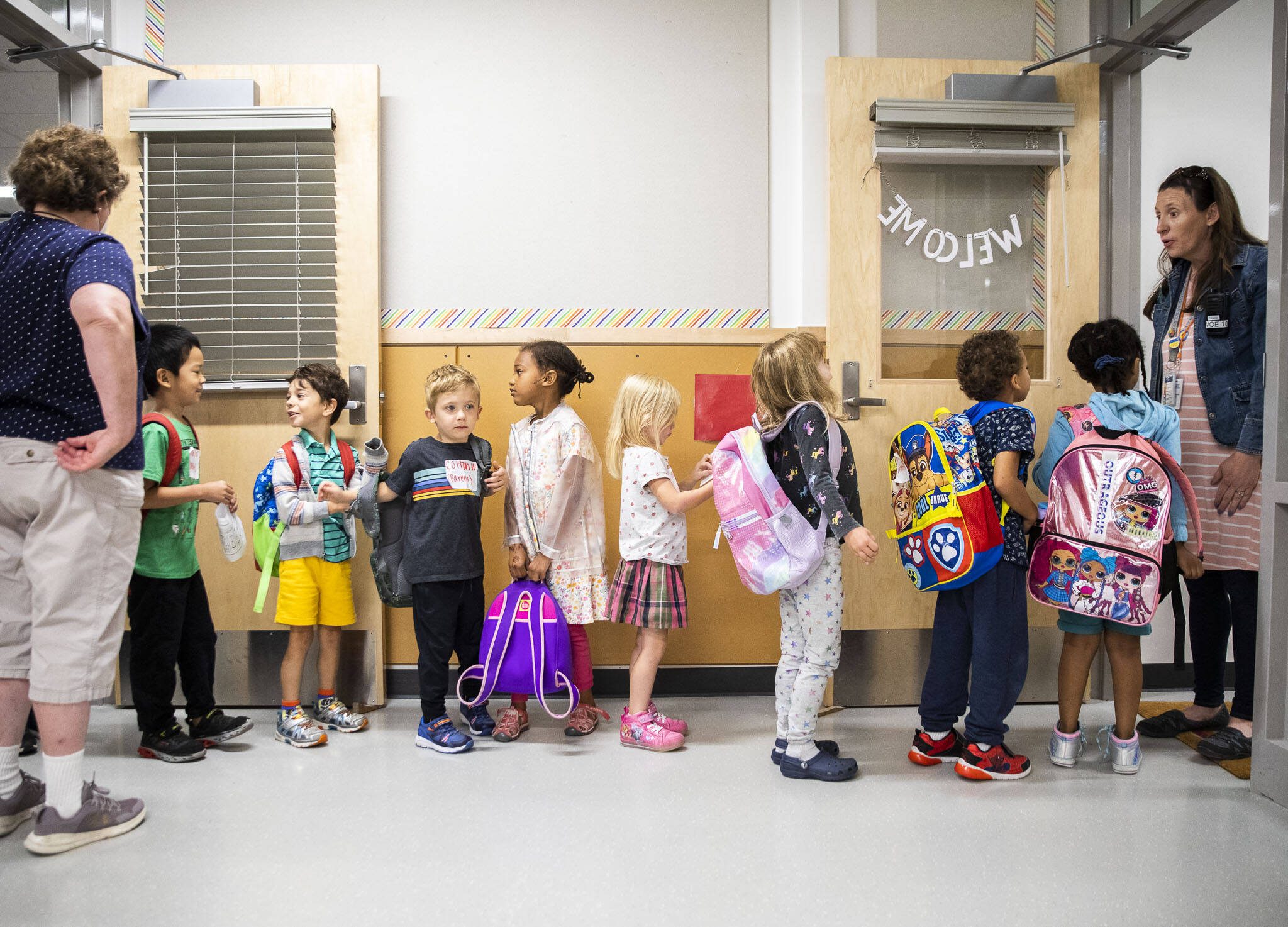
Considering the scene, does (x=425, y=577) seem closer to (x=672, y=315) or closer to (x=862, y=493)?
(x=672, y=315)

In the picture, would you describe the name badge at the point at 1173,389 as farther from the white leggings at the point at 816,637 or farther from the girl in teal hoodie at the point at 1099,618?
the white leggings at the point at 816,637

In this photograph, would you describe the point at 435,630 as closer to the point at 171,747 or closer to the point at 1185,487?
the point at 171,747

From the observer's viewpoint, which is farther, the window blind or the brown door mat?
the window blind

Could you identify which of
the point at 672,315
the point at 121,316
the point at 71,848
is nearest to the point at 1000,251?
the point at 672,315

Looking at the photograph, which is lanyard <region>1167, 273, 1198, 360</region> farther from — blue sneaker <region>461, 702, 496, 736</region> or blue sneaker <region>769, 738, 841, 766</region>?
blue sneaker <region>461, 702, 496, 736</region>

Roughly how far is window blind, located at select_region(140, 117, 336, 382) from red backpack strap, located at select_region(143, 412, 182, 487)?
58cm

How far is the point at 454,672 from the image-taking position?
3.13m

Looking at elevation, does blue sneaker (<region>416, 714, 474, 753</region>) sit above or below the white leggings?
below

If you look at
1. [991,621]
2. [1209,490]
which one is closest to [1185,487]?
[1209,490]

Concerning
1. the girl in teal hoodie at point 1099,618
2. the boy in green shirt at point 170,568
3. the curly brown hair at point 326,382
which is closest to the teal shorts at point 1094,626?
the girl in teal hoodie at point 1099,618

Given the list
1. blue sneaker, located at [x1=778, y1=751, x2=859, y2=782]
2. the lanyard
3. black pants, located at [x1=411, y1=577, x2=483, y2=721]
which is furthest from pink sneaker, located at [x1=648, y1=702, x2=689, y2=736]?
the lanyard

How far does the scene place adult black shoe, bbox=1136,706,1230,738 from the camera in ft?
8.80

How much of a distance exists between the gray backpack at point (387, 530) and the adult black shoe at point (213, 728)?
0.61 meters

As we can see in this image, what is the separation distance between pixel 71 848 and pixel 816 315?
2.72 meters
